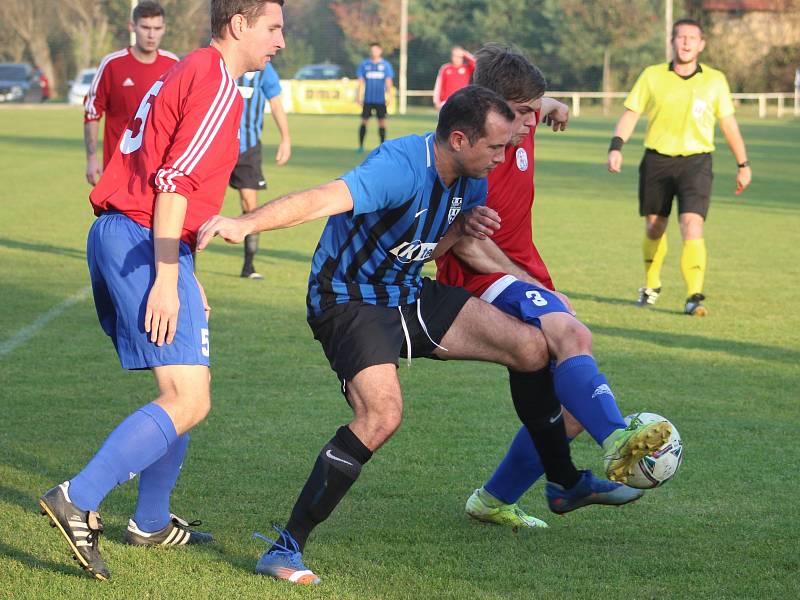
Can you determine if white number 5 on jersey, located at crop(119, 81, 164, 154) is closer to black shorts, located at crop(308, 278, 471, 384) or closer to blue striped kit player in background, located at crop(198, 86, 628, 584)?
blue striped kit player in background, located at crop(198, 86, 628, 584)

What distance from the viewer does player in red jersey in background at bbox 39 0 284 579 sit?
12.5ft

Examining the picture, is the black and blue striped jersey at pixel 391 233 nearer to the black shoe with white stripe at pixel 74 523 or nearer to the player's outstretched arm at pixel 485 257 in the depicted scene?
the player's outstretched arm at pixel 485 257

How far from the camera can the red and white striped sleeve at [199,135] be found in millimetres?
3805

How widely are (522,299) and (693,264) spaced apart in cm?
515

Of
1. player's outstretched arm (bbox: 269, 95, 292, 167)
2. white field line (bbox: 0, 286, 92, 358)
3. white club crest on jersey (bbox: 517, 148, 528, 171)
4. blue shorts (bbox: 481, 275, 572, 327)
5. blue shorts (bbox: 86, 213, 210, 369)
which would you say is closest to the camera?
blue shorts (bbox: 86, 213, 210, 369)

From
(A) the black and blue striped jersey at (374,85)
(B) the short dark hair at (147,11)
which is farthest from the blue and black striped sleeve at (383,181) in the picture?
(A) the black and blue striped jersey at (374,85)

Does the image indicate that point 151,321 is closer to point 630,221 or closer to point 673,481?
point 673,481

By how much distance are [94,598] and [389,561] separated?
3.27ft

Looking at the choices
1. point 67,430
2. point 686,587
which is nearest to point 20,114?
point 67,430

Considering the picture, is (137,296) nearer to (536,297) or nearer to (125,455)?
(125,455)

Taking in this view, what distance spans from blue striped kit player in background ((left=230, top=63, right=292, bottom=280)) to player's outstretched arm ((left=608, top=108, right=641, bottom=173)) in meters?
2.77

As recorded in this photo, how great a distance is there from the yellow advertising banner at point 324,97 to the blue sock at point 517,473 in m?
44.7

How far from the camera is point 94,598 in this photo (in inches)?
149

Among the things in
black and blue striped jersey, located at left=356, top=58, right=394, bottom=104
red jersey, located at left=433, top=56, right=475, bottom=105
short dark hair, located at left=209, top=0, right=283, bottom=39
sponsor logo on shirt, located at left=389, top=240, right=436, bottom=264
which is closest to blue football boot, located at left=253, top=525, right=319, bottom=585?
sponsor logo on shirt, located at left=389, top=240, right=436, bottom=264
